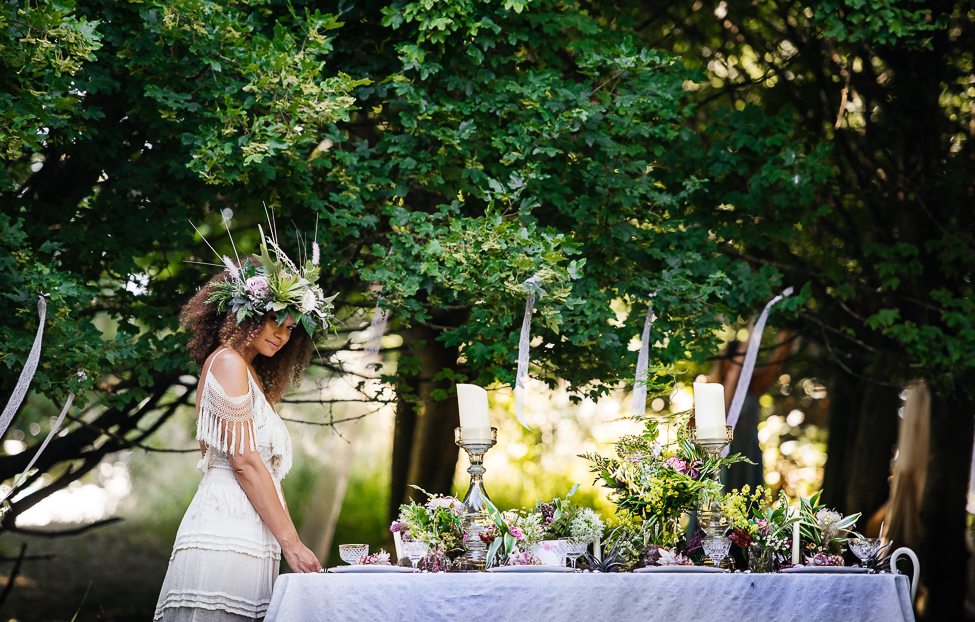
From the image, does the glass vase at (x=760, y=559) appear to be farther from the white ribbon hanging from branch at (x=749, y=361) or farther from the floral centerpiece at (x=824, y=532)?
the white ribbon hanging from branch at (x=749, y=361)

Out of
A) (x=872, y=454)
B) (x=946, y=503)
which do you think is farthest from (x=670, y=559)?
(x=872, y=454)

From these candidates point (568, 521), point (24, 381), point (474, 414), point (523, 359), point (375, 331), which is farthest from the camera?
point (375, 331)

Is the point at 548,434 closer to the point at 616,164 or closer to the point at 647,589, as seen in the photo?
the point at 616,164

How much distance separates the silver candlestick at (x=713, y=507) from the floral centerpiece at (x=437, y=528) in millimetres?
786

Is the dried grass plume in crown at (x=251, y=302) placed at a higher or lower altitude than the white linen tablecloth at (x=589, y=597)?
higher

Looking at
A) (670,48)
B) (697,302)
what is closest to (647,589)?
(697,302)

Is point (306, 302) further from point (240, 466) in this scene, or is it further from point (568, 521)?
point (568, 521)

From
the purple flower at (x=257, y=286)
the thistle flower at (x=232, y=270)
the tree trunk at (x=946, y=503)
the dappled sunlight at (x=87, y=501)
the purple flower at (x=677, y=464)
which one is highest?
the thistle flower at (x=232, y=270)

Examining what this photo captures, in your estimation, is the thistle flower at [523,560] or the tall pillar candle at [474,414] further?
the tall pillar candle at [474,414]

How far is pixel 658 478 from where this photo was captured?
266 centimetres

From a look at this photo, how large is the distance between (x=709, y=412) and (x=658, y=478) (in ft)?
1.00

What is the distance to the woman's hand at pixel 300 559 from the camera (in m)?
2.61

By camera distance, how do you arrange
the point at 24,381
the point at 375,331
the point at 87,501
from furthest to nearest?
the point at 87,501 → the point at 375,331 → the point at 24,381

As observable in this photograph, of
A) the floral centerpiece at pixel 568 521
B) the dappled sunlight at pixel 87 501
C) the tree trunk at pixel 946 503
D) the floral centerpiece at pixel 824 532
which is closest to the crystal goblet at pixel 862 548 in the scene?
the floral centerpiece at pixel 824 532
